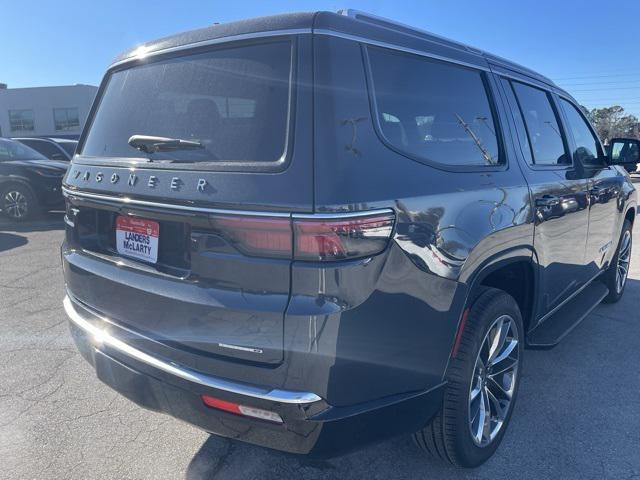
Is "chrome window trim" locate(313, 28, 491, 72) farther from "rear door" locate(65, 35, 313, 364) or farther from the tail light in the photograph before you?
the tail light

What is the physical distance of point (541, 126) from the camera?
136 inches

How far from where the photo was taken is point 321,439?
6.08 ft

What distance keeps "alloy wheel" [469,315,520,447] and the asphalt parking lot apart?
7.2 inches

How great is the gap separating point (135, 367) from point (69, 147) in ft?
43.5

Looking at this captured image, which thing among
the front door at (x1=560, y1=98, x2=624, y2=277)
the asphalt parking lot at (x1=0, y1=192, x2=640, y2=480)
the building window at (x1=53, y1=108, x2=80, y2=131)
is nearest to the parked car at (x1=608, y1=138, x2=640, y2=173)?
the front door at (x1=560, y1=98, x2=624, y2=277)

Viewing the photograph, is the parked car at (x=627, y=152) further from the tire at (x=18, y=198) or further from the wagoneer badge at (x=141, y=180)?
the tire at (x=18, y=198)

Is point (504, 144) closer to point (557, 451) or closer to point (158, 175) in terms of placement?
point (557, 451)

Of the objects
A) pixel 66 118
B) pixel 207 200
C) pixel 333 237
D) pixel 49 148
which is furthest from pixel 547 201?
pixel 66 118

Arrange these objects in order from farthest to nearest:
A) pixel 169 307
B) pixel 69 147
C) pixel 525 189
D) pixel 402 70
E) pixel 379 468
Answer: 1. pixel 69 147
2. pixel 525 189
3. pixel 379 468
4. pixel 402 70
5. pixel 169 307

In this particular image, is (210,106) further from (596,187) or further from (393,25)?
(596,187)

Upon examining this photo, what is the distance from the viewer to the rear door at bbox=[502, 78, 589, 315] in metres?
3.04

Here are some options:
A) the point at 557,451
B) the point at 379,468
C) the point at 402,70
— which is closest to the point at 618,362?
the point at 557,451

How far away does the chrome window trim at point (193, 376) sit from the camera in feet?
5.92

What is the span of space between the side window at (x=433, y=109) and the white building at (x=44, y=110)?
145 ft
